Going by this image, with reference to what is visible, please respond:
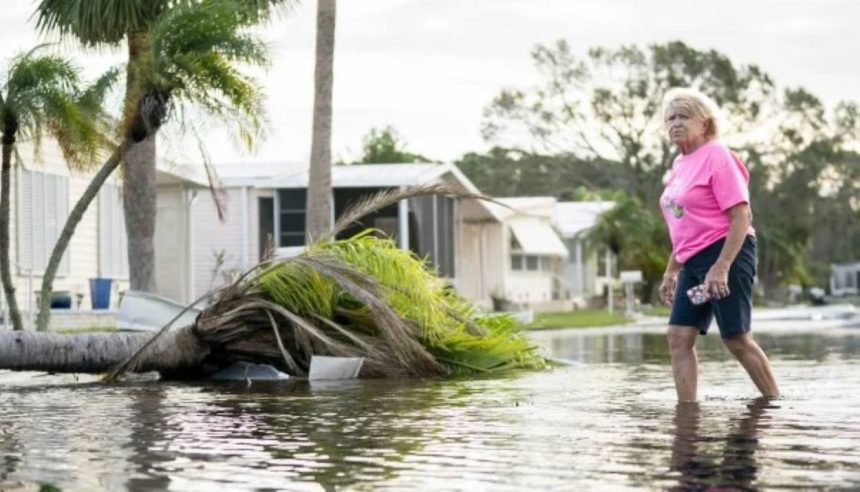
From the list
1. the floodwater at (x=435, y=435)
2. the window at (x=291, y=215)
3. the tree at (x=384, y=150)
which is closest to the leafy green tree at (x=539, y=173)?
the tree at (x=384, y=150)

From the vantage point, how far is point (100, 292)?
30891 millimetres

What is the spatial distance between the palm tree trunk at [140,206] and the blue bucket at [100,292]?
6.26 meters

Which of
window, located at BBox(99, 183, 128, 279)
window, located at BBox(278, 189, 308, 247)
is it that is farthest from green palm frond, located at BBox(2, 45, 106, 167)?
window, located at BBox(278, 189, 308, 247)

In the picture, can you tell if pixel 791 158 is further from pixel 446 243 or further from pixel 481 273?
pixel 446 243

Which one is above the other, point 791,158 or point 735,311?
point 791,158

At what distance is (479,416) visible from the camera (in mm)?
9750

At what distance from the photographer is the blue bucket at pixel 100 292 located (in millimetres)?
30797

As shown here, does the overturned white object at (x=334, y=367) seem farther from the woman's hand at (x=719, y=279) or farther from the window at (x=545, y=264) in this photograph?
the window at (x=545, y=264)

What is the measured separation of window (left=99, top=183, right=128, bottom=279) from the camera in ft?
106

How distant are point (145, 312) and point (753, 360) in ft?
27.9

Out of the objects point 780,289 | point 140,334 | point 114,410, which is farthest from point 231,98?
point 780,289

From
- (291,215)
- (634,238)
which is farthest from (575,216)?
(291,215)

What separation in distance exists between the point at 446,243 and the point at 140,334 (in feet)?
109

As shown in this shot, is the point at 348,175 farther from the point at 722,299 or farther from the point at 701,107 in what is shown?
the point at 722,299
